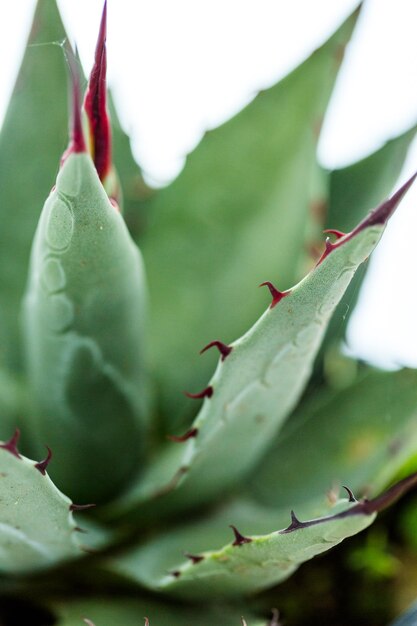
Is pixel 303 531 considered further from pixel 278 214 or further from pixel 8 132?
pixel 8 132

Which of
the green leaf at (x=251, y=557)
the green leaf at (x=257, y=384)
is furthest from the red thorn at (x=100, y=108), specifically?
the green leaf at (x=251, y=557)

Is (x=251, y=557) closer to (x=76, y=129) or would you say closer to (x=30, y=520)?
(x=30, y=520)

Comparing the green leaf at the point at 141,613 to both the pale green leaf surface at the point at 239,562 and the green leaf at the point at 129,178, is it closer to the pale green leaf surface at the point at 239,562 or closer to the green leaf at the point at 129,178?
the pale green leaf surface at the point at 239,562

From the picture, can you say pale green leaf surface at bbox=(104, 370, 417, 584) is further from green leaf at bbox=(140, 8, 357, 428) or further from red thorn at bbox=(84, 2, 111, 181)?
red thorn at bbox=(84, 2, 111, 181)

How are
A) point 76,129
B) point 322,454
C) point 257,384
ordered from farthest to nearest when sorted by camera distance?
1. point 322,454
2. point 257,384
3. point 76,129

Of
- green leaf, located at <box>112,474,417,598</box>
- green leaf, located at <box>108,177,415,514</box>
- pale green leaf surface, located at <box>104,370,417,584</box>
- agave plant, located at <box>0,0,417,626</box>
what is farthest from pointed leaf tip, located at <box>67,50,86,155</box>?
pale green leaf surface, located at <box>104,370,417,584</box>

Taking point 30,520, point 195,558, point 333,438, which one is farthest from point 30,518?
point 333,438

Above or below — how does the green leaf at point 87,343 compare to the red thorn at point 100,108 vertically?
below
